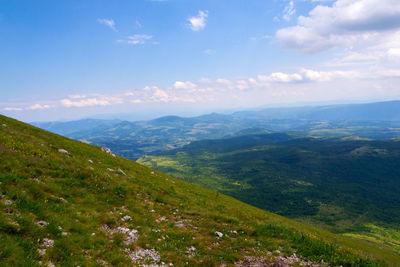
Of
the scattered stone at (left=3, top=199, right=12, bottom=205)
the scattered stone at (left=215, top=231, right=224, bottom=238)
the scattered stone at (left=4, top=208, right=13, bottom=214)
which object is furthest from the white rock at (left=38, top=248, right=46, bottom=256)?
the scattered stone at (left=215, top=231, right=224, bottom=238)

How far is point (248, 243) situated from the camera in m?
13.5

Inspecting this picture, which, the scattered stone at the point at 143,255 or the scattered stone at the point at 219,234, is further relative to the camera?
the scattered stone at the point at 219,234

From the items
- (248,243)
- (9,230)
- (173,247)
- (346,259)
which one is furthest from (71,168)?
(346,259)

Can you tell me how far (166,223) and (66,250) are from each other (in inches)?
298

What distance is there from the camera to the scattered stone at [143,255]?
9489 mm

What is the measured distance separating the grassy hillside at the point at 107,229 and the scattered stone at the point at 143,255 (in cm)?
5

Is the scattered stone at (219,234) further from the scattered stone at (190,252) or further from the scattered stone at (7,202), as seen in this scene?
the scattered stone at (7,202)

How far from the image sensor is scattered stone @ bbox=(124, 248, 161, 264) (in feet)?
31.1

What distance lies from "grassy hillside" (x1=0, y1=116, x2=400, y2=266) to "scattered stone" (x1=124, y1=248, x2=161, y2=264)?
0.17ft

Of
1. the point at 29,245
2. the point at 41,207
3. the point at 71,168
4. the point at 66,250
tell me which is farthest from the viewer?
the point at 71,168

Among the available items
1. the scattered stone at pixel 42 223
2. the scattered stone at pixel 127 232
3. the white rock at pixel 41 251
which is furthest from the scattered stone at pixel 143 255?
the scattered stone at pixel 42 223

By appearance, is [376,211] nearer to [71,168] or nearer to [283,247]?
[283,247]

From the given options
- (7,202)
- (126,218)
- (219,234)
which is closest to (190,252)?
(219,234)

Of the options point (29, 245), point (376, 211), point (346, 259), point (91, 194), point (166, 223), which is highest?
point (29, 245)
